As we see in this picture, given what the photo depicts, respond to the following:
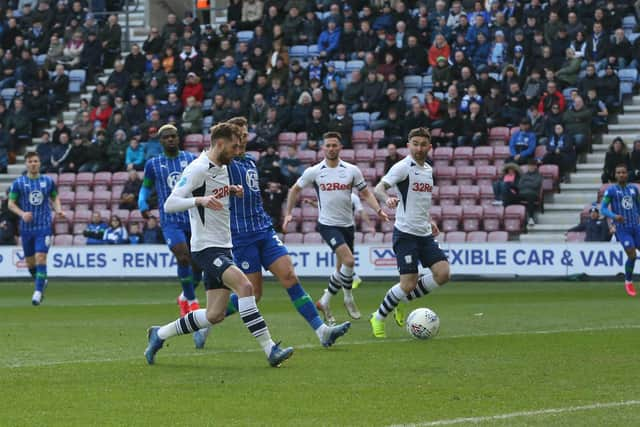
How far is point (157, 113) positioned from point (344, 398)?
24.9 metres

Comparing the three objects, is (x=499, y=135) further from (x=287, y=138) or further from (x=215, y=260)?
(x=215, y=260)

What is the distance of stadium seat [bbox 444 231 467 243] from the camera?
28828 millimetres

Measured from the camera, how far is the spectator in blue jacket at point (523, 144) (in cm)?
2922

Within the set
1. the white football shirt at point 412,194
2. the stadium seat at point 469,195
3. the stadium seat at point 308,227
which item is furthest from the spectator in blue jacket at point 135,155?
the white football shirt at point 412,194

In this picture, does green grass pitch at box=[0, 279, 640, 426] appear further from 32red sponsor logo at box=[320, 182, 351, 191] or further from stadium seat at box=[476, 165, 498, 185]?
stadium seat at box=[476, 165, 498, 185]

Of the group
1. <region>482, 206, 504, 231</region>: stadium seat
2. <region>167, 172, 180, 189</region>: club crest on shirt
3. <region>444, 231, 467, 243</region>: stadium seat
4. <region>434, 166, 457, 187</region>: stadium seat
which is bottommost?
<region>444, 231, 467, 243</region>: stadium seat

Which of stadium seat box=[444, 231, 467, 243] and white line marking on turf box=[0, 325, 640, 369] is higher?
white line marking on turf box=[0, 325, 640, 369]

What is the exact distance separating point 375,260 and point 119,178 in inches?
A: 325

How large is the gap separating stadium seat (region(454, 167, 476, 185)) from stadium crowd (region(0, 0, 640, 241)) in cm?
64

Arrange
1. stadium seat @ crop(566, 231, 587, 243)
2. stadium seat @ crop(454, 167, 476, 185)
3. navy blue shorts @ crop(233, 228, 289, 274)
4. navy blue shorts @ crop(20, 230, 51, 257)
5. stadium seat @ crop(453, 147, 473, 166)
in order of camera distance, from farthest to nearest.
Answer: stadium seat @ crop(453, 147, 473, 166), stadium seat @ crop(454, 167, 476, 185), stadium seat @ crop(566, 231, 587, 243), navy blue shorts @ crop(20, 230, 51, 257), navy blue shorts @ crop(233, 228, 289, 274)

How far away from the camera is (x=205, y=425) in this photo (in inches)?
319

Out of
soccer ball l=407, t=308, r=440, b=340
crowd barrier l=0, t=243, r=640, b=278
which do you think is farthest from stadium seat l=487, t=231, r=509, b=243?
soccer ball l=407, t=308, r=440, b=340

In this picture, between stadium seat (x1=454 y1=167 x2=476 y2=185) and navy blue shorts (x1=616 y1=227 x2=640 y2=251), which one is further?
stadium seat (x1=454 y1=167 x2=476 y2=185)

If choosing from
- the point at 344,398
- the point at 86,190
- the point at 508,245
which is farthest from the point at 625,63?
the point at 344,398
